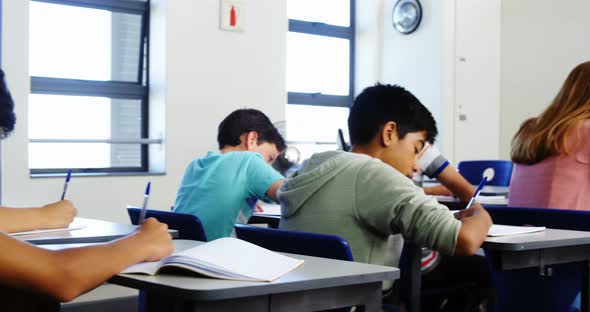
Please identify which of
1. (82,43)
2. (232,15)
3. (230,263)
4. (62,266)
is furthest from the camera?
(232,15)

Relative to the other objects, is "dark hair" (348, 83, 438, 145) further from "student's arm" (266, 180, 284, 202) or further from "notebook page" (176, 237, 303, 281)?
"notebook page" (176, 237, 303, 281)

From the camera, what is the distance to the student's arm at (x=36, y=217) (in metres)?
2.12

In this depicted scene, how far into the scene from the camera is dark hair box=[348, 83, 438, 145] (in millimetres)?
2258

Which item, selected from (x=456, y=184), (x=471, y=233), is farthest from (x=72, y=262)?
(x=456, y=184)

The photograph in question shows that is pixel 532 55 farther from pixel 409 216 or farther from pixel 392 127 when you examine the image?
pixel 409 216

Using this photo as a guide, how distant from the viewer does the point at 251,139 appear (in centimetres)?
323

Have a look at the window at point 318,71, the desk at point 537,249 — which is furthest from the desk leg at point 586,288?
the window at point 318,71

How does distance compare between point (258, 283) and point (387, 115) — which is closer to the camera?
point (258, 283)

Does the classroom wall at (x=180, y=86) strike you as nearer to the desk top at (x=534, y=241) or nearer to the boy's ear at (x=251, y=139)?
the boy's ear at (x=251, y=139)

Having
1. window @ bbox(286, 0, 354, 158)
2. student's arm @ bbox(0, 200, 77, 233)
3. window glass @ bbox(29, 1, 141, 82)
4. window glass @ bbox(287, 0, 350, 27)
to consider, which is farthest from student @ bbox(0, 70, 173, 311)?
window glass @ bbox(287, 0, 350, 27)

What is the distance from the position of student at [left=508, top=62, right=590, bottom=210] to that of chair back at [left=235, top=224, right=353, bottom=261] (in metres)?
1.23

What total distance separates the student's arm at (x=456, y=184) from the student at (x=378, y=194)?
133 cm

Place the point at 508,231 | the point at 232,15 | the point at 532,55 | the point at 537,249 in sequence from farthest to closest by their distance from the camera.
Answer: the point at 532,55
the point at 232,15
the point at 508,231
the point at 537,249

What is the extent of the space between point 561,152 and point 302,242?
1.26 meters
